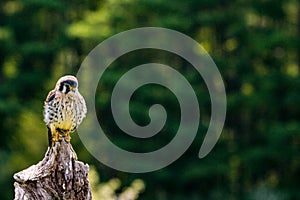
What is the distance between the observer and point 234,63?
77.6ft

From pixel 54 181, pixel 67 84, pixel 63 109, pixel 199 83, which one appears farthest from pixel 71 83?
pixel 199 83

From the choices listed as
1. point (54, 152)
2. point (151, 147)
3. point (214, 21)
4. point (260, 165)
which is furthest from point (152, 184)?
point (54, 152)

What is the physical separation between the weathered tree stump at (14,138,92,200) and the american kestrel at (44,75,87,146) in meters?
0.60

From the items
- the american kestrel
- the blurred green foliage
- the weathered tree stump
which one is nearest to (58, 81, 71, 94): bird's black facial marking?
the american kestrel

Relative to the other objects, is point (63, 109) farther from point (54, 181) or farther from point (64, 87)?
point (54, 181)

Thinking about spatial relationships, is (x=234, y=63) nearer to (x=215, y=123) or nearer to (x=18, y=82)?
(x=215, y=123)

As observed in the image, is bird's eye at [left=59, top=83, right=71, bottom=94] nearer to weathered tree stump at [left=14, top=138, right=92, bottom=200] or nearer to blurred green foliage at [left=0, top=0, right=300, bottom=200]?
weathered tree stump at [left=14, top=138, right=92, bottom=200]

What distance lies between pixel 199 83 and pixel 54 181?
763 inches

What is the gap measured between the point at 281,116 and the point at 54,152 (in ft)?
65.2

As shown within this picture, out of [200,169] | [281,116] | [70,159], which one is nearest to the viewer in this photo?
[70,159]

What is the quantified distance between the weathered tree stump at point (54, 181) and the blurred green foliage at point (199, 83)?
16569mm

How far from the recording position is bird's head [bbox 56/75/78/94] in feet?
16.4

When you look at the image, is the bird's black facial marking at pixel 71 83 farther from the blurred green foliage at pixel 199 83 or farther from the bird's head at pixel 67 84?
the blurred green foliage at pixel 199 83

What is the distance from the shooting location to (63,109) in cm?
529
